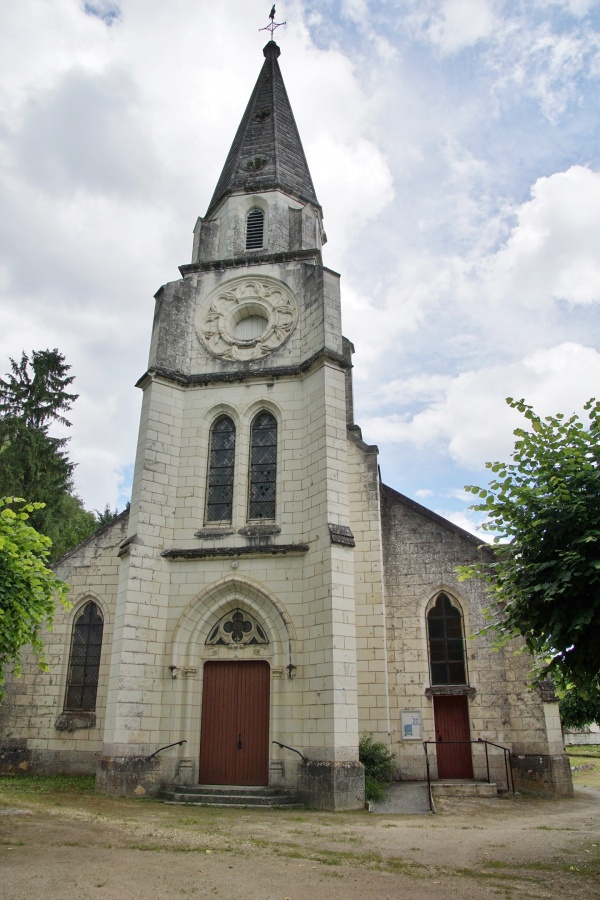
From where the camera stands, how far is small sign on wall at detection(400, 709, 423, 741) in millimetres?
14703

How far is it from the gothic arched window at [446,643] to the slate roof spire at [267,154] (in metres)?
13.1

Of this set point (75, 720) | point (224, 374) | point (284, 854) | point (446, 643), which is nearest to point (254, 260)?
point (224, 374)

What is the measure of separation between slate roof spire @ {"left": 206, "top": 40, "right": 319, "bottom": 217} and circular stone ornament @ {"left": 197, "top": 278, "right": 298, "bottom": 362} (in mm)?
4245

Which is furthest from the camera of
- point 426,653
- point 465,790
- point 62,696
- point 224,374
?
point 224,374

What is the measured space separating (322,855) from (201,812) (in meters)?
3.85

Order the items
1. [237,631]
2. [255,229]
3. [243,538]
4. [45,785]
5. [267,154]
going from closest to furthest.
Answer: [45,785], [237,631], [243,538], [255,229], [267,154]

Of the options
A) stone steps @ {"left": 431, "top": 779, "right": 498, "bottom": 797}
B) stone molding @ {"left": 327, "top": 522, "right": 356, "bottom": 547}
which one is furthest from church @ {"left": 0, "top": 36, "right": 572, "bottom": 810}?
stone steps @ {"left": 431, "top": 779, "right": 498, "bottom": 797}

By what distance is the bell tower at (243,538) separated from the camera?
12.8 metres

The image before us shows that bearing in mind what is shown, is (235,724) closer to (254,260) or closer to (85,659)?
(85,659)

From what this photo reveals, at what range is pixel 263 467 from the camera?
51.2 ft

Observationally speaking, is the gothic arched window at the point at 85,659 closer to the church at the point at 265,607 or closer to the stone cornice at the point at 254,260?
the church at the point at 265,607

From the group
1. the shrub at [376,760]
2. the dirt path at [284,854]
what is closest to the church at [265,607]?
the shrub at [376,760]

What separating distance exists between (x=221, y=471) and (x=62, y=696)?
6763mm

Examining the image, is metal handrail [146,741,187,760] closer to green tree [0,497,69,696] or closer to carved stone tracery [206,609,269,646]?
carved stone tracery [206,609,269,646]
